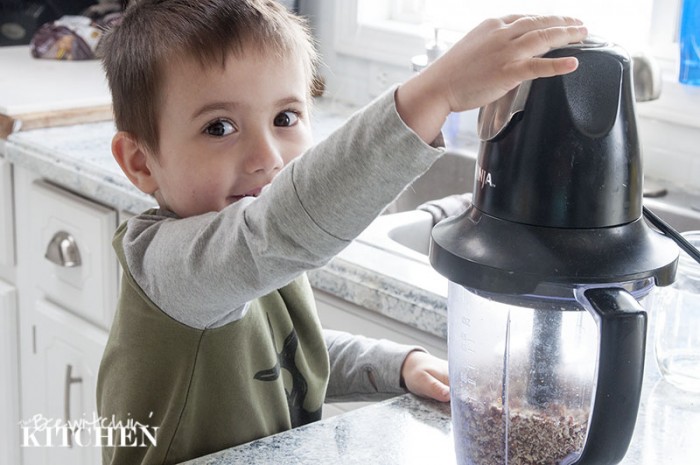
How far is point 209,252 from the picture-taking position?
80cm

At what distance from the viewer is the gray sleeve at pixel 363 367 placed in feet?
3.55

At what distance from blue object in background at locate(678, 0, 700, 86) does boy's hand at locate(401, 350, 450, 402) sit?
32.9 inches

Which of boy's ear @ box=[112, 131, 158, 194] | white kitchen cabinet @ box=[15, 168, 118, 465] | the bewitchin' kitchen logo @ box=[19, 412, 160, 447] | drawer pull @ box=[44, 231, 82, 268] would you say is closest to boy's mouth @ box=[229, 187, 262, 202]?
boy's ear @ box=[112, 131, 158, 194]

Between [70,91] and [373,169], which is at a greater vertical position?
[373,169]

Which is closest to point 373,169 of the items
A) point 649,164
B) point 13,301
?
point 649,164

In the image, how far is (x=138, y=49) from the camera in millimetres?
993

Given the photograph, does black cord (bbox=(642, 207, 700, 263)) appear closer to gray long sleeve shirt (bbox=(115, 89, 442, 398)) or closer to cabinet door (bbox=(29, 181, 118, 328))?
gray long sleeve shirt (bbox=(115, 89, 442, 398))

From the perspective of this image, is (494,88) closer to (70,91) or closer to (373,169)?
(373,169)

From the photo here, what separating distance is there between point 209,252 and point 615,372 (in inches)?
12.5

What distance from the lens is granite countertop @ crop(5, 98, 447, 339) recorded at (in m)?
1.28

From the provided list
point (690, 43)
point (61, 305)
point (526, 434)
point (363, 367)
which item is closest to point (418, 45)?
point (690, 43)

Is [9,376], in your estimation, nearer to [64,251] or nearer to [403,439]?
[64,251]

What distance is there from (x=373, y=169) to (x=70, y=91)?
1.64 m

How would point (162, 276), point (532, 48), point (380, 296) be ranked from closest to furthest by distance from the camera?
point (532, 48)
point (162, 276)
point (380, 296)
